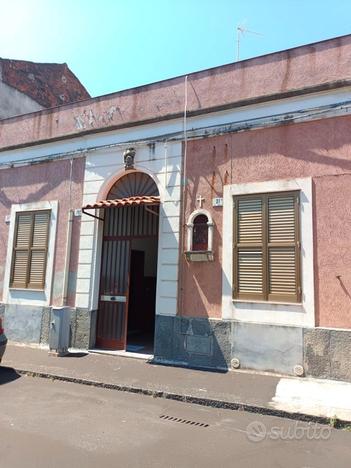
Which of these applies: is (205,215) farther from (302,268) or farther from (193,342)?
(193,342)

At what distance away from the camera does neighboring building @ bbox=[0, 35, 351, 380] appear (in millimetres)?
6863

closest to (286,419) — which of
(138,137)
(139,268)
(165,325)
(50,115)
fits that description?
(165,325)

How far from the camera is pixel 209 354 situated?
742 cm

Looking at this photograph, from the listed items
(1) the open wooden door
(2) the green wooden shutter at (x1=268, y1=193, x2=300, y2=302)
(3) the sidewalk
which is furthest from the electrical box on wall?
(3) the sidewalk

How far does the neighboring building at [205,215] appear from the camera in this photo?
22.5 feet

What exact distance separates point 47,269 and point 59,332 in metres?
1.78

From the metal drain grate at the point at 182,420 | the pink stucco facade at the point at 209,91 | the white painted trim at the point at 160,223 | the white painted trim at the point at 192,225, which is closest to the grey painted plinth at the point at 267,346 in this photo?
the white painted trim at the point at 160,223

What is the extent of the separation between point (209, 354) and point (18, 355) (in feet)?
13.1

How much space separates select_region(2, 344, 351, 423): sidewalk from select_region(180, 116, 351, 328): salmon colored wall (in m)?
1.17

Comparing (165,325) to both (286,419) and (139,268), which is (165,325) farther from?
(139,268)

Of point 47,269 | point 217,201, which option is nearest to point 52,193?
point 47,269

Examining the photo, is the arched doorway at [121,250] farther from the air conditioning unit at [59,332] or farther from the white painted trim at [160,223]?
the air conditioning unit at [59,332]

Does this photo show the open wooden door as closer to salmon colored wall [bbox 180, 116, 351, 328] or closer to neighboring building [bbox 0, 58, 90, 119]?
salmon colored wall [bbox 180, 116, 351, 328]

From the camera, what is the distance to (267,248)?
729cm
